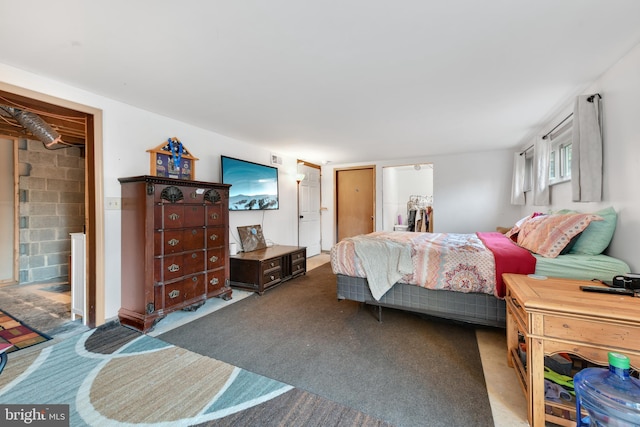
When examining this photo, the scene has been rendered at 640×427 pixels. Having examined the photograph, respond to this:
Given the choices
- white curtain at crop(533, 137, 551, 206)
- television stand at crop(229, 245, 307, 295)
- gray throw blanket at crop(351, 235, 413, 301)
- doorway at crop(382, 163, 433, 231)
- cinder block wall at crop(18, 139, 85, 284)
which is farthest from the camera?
doorway at crop(382, 163, 433, 231)

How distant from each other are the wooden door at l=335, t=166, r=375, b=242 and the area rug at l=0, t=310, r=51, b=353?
195 inches

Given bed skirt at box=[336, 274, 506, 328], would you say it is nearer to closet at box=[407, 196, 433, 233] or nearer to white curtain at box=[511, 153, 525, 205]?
white curtain at box=[511, 153, 525, 205]

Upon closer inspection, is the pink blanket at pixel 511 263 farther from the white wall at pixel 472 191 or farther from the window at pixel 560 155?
the white wall at pixel 472 191

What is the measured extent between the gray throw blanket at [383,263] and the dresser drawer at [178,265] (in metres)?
1.66

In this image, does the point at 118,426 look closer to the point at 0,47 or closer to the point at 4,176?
the point at 0,47

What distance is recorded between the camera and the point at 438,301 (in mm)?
2260

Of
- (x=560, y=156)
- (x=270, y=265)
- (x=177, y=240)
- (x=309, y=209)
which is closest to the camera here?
(x=177, y=240)

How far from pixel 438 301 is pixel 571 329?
110 centimetres

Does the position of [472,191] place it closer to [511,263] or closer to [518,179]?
[518,179]

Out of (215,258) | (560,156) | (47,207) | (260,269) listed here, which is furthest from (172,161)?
(560,156)

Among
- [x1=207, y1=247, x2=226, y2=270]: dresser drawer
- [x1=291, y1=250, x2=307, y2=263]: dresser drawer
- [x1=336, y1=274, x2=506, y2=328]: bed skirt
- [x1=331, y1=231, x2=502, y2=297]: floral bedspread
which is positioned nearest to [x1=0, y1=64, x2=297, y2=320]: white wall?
[x1=207, y1=247, x2=226, y2=270]: dresser drawer

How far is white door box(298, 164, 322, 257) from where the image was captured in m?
5.47

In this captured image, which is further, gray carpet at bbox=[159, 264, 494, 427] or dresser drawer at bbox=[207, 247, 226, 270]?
dresser drawer at bbox=[207, 247, 226, 270]

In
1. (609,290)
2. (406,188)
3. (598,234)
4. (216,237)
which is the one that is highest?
(406,188)
